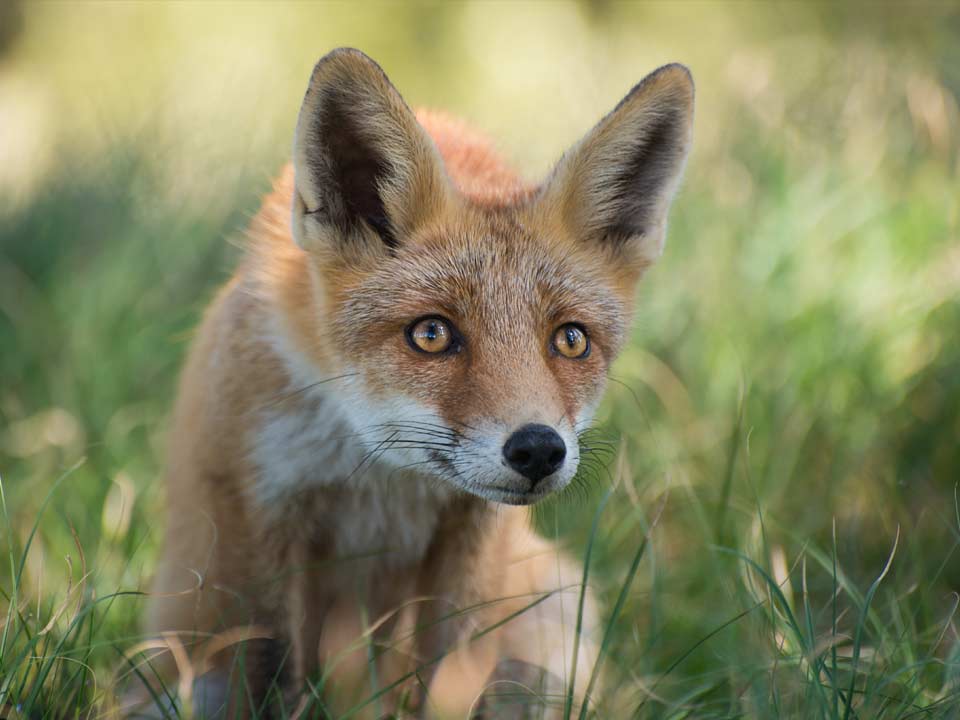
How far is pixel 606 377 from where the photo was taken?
12.6ft

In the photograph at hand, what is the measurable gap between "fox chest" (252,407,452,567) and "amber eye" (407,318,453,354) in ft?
1.53

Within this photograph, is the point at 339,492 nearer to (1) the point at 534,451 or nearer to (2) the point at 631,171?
(1) the point at 534,451

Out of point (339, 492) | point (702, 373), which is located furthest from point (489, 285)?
point (702, 373)

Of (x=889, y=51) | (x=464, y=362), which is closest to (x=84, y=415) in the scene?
(x=464, y=362)

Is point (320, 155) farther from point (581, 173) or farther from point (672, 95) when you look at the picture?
Result: point (672, 95)

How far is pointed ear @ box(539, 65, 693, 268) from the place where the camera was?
3.74 m

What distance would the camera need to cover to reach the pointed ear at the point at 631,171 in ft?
12.3

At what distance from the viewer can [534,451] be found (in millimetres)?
3117

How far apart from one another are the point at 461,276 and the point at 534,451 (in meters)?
0.76

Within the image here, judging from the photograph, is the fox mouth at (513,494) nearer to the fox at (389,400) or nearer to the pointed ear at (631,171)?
the fox at (389,400)

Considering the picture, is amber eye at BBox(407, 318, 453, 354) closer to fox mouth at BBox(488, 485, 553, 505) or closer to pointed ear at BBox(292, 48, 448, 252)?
pointed ear at BBox(292, 48, 448, 252)

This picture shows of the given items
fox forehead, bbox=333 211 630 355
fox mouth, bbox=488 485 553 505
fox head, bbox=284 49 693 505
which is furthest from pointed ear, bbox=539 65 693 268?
fox mouth, bbox=488 485 553 505

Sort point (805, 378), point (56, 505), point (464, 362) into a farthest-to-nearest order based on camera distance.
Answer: point (805, 378) < point (56, 505) < point (464, 362)

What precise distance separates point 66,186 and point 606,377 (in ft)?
17.2
